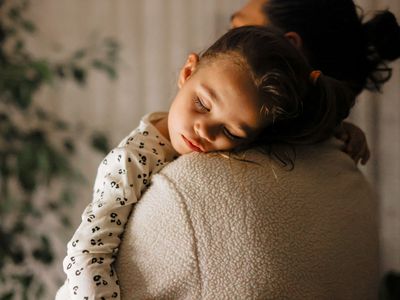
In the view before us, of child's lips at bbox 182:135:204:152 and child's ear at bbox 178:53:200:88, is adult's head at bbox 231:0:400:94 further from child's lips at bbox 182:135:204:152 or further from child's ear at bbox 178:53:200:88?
child's lips at bbox 182:135:204:152

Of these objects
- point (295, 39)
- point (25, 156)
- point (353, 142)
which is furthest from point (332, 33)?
point (25, 156)

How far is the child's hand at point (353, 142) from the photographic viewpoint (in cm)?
121

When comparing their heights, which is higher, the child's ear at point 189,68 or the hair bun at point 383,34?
the child's ear at point 189,68

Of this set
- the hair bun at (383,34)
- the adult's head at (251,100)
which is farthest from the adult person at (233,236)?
the hair bun at (383,34)

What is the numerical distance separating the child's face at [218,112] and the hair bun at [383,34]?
21.6 inches

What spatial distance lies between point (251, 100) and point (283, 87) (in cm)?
6

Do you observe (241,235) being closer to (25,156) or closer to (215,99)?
(215,99)

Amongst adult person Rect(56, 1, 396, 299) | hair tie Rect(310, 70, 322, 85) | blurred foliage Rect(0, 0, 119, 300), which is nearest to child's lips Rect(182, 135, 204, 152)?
adult person Rect(56, 1, 396, 299)

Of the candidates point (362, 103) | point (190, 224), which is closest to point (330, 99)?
point (190, 224)

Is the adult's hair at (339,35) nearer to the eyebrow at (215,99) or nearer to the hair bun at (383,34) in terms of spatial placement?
the hair bun at (383,34)

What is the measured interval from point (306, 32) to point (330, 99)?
33 cm

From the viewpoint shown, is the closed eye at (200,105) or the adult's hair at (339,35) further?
the adult's hair at (339,35)

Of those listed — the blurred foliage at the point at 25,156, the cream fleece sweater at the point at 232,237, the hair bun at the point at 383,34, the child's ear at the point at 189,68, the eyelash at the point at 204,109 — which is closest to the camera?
the cream fleece sweater at the point at 232,237

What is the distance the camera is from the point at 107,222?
844 mm
